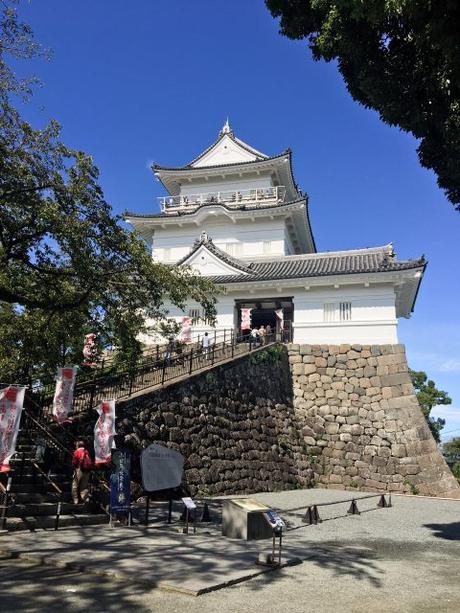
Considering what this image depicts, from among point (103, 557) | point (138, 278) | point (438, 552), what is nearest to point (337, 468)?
point (438, 552)

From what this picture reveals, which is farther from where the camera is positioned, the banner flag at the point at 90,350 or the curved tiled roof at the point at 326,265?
the curved tiled roof at the point at 326,265

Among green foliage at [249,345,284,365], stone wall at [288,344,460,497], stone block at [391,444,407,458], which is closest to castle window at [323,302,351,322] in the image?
stone wall at [288,344,460,497]

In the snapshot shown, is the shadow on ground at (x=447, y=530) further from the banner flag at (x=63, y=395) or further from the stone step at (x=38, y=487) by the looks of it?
the banner flag at (x=63, y=395)

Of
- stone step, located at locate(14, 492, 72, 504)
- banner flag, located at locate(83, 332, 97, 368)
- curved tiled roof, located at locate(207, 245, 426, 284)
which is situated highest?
curved tiled roof, located at locate(207, 245, 426, 284)

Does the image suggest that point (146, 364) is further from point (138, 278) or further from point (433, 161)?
point (433, 161)

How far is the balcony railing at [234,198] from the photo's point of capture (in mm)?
29016

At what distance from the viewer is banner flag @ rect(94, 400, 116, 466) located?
9.31m

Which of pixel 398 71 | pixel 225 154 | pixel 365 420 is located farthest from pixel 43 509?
pixel 225 154

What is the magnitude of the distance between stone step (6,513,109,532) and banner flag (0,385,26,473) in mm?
855

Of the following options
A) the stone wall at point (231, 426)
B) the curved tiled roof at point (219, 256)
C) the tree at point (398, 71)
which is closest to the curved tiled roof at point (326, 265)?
the curved tiled roof at point (219, 256)

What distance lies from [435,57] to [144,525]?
30.1ft

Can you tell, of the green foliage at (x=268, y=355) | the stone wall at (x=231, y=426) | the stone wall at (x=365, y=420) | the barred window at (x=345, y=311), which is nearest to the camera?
the stone wall at (x=231, y=426)

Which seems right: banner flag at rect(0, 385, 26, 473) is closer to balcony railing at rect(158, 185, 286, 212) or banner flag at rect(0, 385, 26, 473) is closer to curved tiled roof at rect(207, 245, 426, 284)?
curved tiled roof at rect(207, 245, 426, 284)

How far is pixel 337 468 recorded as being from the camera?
18844 millimetres
